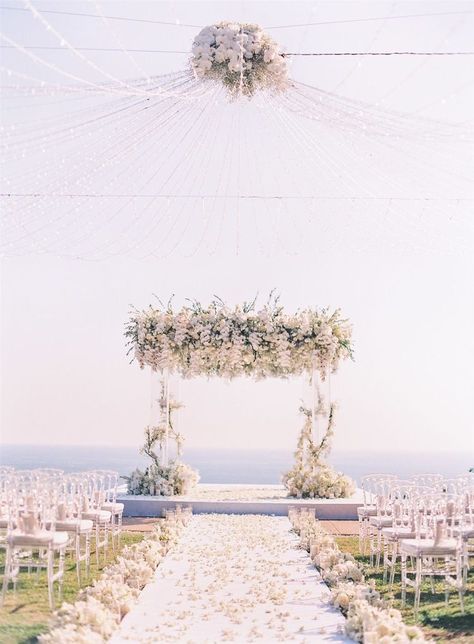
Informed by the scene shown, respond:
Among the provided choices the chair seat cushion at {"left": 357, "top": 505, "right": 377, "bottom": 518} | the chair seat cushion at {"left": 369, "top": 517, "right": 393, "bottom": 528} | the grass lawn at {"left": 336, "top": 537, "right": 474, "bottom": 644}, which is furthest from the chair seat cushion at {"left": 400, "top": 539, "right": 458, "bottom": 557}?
the chair seat cushion at {"left": 357, "top": 505, "right": 377, "bottom": 518}

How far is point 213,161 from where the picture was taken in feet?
26.9

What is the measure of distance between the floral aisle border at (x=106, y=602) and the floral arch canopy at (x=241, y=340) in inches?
217

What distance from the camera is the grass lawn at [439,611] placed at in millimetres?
5699

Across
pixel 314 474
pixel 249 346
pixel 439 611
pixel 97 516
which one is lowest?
pixel 439 611

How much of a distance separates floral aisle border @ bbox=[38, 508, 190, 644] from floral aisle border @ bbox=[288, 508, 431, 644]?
149 centimetres

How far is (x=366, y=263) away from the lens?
11742mm

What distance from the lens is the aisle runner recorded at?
5.34 metres

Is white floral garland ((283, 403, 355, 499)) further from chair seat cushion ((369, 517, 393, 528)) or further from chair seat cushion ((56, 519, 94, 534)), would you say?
chair seat cushion ((56, 519, 94, 534))

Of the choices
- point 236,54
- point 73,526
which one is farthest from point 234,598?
point 236,54

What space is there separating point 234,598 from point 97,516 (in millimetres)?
2452

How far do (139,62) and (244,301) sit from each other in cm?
780

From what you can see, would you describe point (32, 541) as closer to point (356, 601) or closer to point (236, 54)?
point (356, 601)

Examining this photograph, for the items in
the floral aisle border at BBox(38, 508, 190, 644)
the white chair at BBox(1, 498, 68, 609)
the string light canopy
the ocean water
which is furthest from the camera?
the ocean water

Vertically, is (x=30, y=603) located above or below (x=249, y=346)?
Result: below
